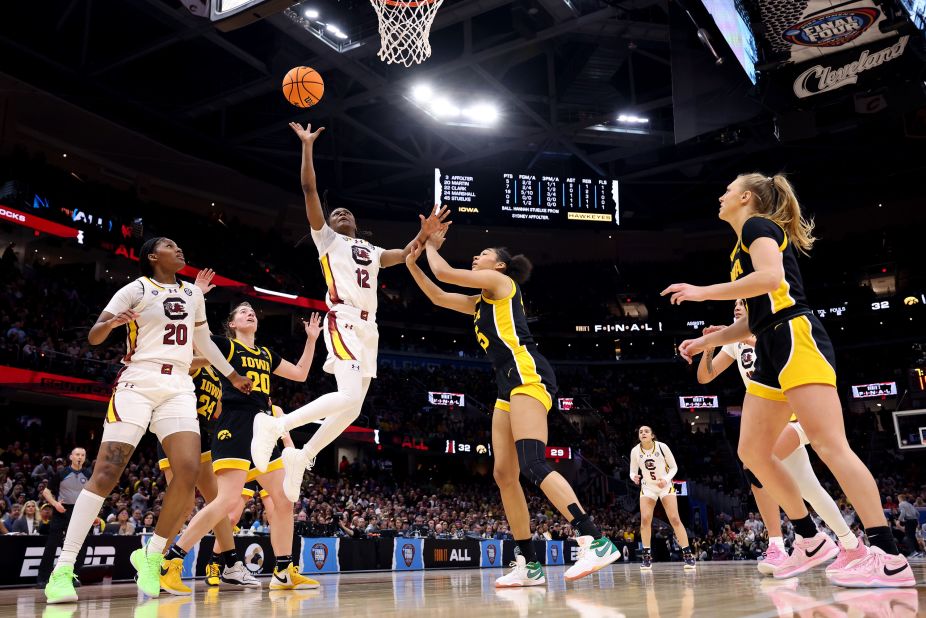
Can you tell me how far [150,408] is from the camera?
472 centimetres

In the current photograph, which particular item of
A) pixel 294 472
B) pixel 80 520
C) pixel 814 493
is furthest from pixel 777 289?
pixel 80 520

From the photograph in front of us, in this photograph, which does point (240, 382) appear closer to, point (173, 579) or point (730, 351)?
point (173, 579)

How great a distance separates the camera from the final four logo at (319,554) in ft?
41.0

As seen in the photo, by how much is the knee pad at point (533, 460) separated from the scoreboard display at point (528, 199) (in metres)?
18.5

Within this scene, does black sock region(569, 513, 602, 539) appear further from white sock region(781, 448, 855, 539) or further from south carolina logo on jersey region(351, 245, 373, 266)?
south carolina logo on jersey region(351, 245, 373, 266)

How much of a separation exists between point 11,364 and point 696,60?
16.2 meters

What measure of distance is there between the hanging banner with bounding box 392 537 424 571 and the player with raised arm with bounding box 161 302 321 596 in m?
9.53

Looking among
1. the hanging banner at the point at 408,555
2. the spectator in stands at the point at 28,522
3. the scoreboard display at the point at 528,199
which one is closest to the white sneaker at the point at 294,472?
the spectator in stands at the point at 28,522

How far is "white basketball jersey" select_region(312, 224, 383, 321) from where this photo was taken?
550 cm

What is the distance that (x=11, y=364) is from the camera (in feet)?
57.9

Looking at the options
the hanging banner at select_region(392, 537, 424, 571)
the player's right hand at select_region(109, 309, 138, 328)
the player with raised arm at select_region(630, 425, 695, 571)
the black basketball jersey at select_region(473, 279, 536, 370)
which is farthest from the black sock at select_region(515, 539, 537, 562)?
the hanging banner at select_region(392, 537, 424, 571)

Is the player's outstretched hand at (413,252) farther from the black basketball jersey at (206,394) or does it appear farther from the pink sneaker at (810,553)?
the pink sneaker at (810,553)

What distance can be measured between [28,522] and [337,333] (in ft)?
23.6

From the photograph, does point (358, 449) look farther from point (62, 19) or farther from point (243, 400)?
point (243, 400)
